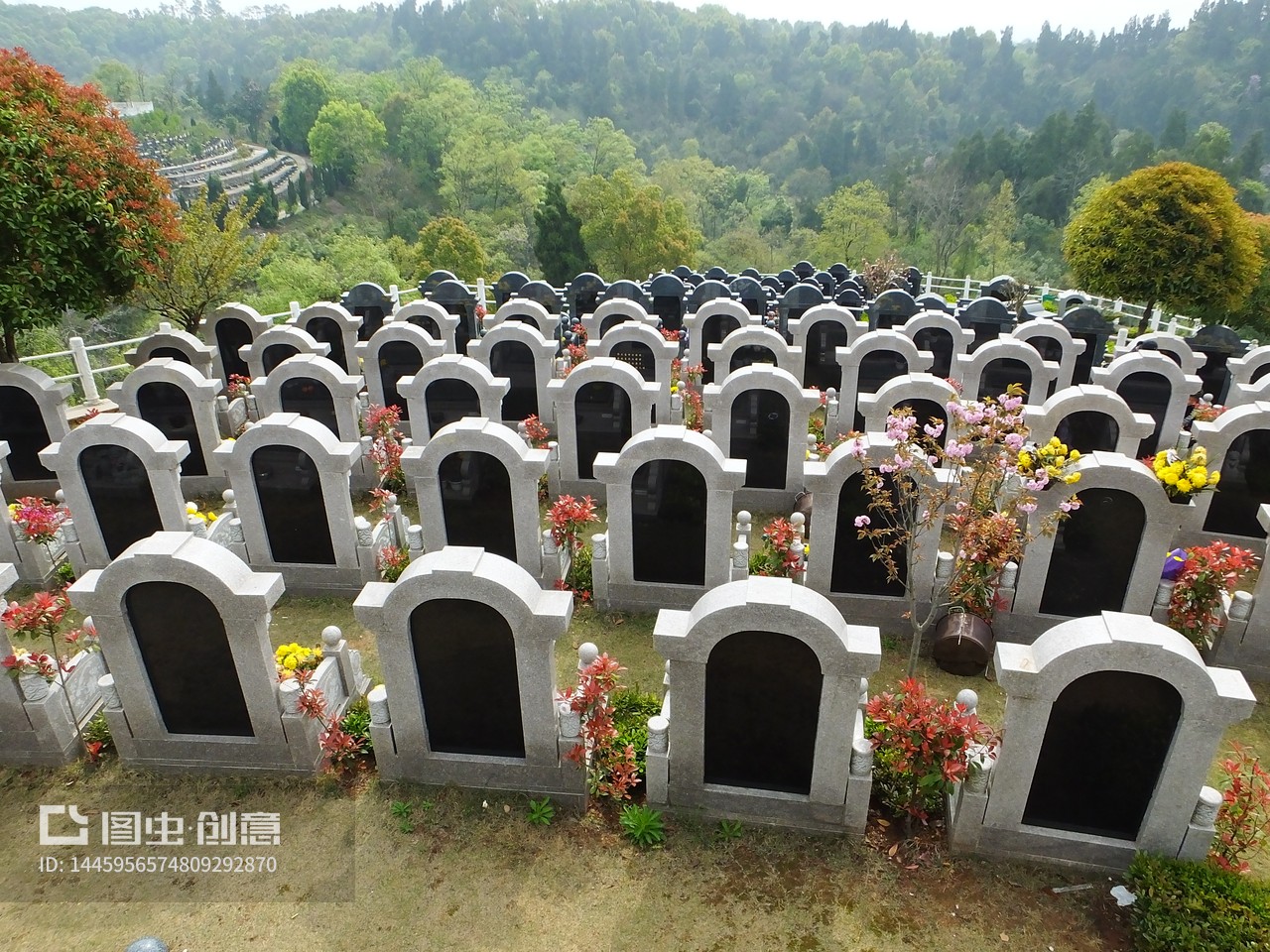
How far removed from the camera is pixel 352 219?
66.1 meters

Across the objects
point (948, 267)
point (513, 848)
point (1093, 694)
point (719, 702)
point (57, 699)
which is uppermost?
point (1093, 694)

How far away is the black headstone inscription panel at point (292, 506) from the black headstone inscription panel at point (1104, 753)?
8.39m

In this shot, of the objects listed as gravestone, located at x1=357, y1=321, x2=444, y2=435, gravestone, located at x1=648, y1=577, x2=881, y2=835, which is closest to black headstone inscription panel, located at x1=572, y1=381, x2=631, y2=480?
gravestone, located at x1=357, y1=321, x2=444, y2=435

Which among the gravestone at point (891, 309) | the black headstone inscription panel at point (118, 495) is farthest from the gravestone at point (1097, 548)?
the black headstone inscription panel at point (118, 495)

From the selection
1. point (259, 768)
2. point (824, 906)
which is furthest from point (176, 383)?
point (824, 906)

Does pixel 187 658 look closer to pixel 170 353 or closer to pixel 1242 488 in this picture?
pixel 170 353

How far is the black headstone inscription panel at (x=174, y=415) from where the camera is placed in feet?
43.0

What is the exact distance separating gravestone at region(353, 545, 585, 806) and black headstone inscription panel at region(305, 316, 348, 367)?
12.6 meters

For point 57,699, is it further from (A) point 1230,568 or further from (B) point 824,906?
(A) point 1230,568

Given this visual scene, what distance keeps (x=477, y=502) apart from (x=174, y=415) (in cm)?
642

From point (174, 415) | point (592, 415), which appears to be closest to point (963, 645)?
point (592, 415)

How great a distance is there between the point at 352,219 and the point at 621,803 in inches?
2654

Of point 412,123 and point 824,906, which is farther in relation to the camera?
point 412,123

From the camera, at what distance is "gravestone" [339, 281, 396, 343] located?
19.8m
